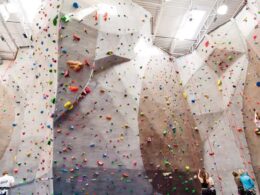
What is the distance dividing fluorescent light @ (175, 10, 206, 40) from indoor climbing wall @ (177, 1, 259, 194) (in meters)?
3.19

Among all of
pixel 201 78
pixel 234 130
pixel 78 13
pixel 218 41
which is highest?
pixel 78 13

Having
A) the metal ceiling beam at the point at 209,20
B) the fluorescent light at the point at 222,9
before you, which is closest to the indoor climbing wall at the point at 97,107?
the metal ceiling beam at the point at 209,20

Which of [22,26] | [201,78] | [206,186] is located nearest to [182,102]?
[201,78]

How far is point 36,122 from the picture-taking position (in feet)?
21.1

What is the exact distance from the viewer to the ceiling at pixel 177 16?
9.91 m

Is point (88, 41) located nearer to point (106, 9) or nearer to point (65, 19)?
point (65, 19)

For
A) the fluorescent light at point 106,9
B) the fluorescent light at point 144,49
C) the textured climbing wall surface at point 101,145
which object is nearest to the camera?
the textured climbing wall surface at point 101,145

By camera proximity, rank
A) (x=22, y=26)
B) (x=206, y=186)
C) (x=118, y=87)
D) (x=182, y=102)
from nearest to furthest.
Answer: (x=206, y=186) < (x=118, y=87) < (x=182, y=102) < (x=22, y=26)

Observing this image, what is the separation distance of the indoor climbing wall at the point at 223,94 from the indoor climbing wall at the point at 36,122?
3.30 meters

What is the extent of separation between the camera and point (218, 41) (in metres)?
7.20

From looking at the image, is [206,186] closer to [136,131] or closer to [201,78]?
[136,131]

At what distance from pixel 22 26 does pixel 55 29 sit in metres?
4.64

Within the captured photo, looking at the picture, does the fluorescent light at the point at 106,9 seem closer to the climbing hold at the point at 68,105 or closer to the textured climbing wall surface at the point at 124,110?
the textured climbing wall surface at the point at 124,110

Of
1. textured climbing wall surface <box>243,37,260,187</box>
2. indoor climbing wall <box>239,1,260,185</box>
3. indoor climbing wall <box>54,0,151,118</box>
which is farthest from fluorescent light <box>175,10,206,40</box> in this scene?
indoor climbing wall <box>54,0,151,118</box>
